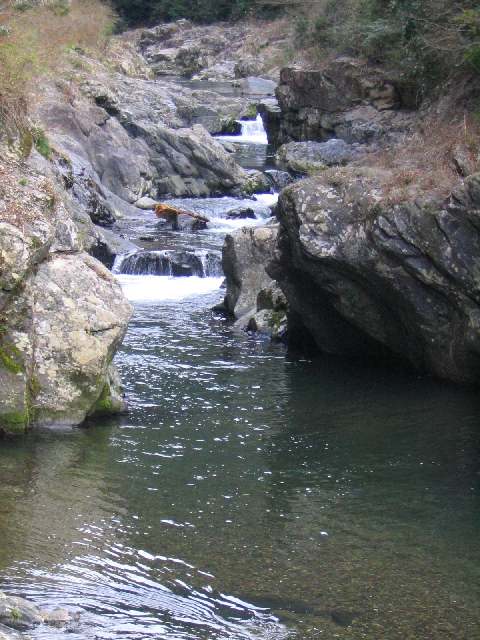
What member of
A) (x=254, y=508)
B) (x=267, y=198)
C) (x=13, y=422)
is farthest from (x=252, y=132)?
(x=254, y=508)

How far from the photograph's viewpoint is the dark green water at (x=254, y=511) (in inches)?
268

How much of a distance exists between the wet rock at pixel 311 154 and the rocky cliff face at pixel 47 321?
18.2 metres

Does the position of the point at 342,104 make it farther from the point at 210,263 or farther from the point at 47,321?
the point at 47,321

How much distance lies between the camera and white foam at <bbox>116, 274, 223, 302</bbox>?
66.1ft

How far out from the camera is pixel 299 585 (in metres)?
7.34

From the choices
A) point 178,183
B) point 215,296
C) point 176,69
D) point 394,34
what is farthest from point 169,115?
point 176,69

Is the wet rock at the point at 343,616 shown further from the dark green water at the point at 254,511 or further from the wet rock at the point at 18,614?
the wet rock at the point at 18,614

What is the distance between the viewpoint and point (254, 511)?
9062mm

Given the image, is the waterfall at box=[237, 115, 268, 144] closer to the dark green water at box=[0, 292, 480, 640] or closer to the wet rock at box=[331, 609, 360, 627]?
the dark green water at box=[0, 292, 480, 640]

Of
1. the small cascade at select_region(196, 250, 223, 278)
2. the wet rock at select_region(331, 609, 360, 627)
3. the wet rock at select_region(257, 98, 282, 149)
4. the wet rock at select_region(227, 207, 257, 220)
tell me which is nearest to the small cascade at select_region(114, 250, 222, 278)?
the small cascade at select_region(196, 250, 223, 278)

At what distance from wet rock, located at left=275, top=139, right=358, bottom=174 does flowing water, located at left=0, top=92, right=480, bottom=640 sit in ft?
53.4

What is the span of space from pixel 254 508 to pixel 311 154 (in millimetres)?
24183

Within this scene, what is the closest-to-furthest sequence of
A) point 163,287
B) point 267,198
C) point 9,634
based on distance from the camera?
1. point 9,634
2. point 163,287
3. point 267,198

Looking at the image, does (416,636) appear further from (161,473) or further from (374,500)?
(161,473)
